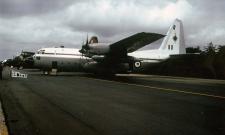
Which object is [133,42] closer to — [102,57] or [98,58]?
[102,57]

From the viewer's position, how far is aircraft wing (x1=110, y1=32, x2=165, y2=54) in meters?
24.5

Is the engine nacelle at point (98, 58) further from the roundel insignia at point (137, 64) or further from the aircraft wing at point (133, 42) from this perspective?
the roundel insignia at point (137, 64)

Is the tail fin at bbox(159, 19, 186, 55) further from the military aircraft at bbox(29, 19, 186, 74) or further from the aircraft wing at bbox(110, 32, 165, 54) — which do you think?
the aircraft wing at bbox(110, 32, 165, 54)

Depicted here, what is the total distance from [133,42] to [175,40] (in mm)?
10793

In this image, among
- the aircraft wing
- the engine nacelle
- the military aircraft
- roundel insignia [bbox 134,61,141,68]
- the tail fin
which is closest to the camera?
the aircraft wing

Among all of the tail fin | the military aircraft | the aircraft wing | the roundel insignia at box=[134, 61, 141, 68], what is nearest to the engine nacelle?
the military aircraft

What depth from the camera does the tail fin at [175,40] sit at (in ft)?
115

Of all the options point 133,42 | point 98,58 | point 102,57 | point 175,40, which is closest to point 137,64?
point 102,57

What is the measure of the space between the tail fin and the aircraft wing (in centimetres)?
826

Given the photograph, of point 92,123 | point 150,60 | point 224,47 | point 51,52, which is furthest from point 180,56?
point 92,123

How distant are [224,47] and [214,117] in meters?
44.0

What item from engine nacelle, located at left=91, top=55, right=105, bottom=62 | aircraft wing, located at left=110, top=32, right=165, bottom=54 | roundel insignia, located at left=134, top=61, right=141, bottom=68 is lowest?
roundel insignia, located at left=134, top=61, right=141, bottom=68

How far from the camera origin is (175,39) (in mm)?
35188

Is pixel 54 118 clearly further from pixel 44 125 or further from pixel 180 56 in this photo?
pixel 180 56
